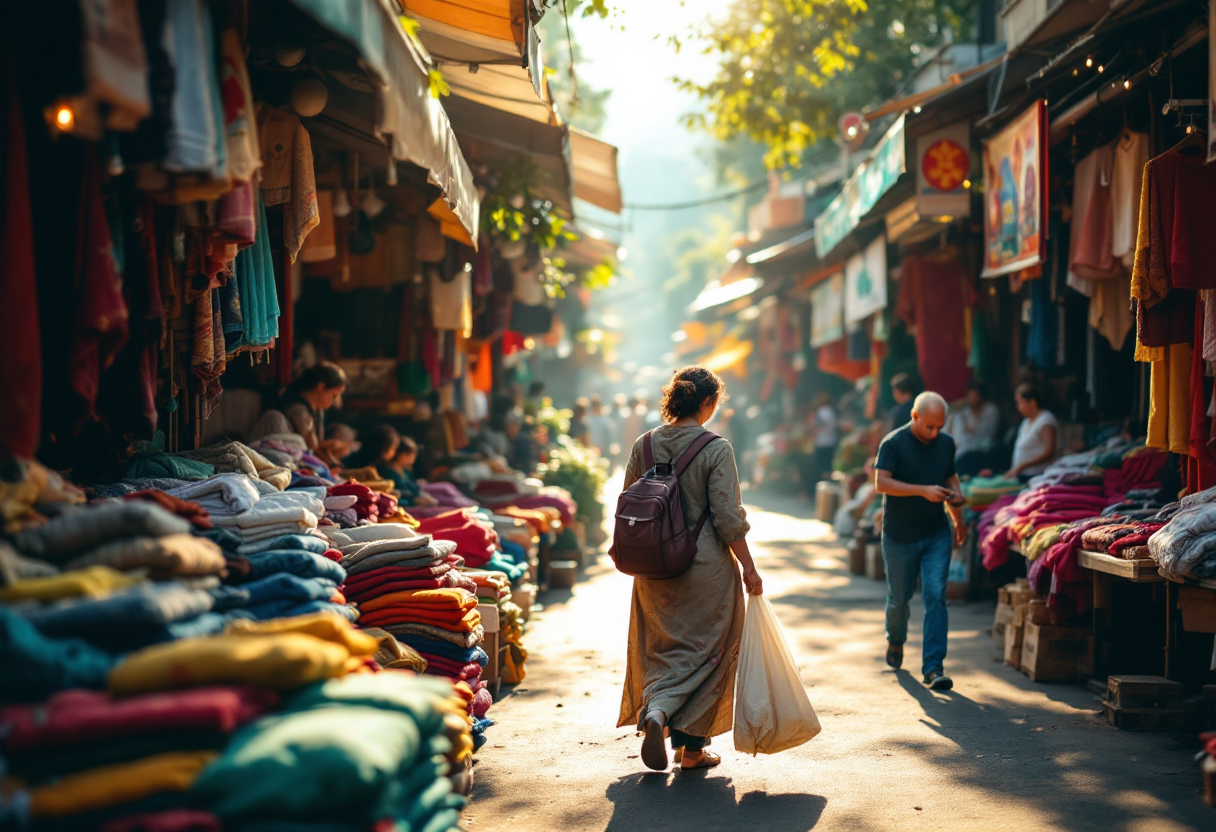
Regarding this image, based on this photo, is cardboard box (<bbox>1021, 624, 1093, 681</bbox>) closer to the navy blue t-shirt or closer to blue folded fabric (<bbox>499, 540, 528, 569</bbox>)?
the navy blue t-shirt

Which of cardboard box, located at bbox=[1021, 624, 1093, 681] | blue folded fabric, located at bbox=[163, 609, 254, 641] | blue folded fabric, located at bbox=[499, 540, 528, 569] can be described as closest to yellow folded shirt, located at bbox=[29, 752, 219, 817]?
blue folded fabric, located at bbox=[163, 609, 254, 641]

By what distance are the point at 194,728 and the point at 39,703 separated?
38 centimetres

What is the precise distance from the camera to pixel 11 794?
2.47 metres

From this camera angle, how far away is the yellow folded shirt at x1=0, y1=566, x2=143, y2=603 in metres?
2.90

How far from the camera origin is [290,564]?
4.16m

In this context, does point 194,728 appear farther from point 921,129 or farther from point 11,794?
point 921,129

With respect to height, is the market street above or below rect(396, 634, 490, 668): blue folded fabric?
below

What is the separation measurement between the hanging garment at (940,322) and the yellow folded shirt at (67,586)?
1114 cm

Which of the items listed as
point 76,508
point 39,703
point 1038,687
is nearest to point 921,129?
point 1038,687

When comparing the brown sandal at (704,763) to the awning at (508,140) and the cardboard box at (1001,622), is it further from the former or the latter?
the awning at (508,140)

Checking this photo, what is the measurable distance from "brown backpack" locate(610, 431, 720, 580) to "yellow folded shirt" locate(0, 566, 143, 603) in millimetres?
2706

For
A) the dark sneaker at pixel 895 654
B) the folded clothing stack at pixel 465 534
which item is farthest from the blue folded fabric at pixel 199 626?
the dark sneaker at pixel 895 654

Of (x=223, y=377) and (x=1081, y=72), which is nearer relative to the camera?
(x=223, y=377)

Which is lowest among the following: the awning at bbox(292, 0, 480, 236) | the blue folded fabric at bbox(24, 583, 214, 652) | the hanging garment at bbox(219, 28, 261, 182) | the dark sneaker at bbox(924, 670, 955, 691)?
the dark sneaker at bbox(924, 670, 955, 691)
